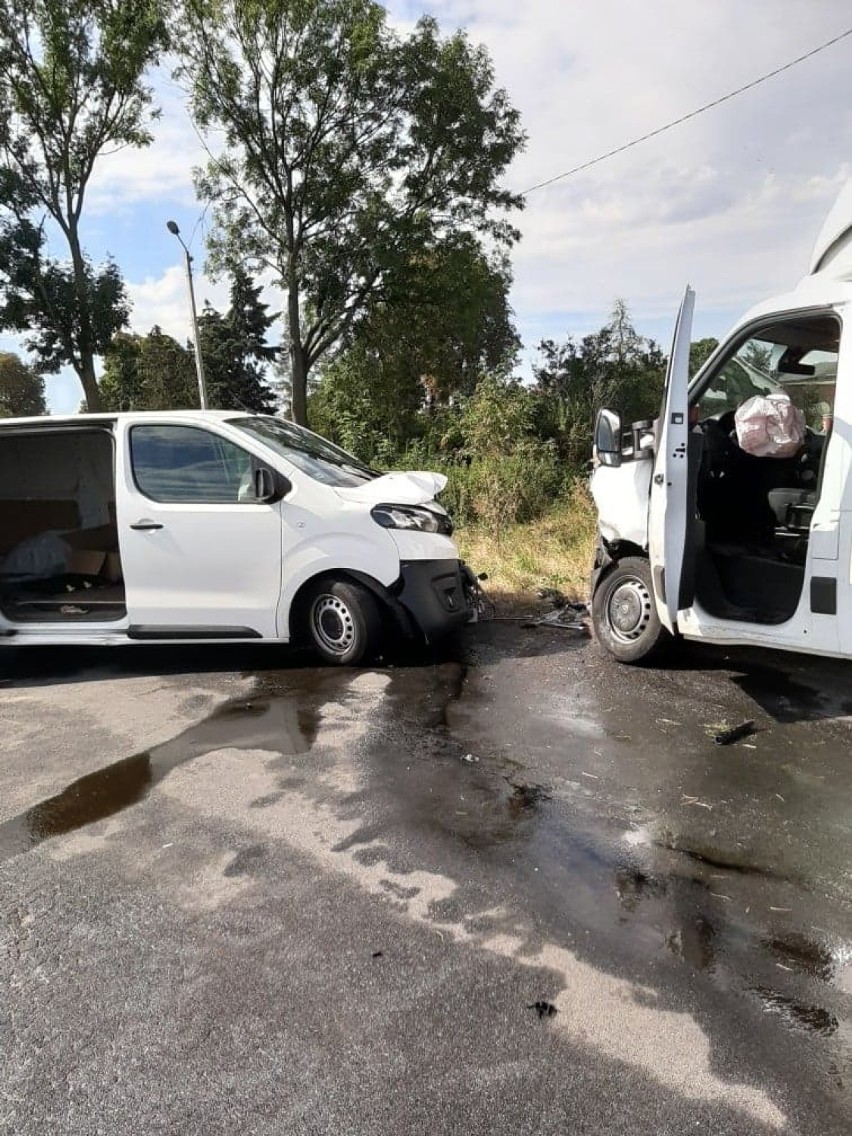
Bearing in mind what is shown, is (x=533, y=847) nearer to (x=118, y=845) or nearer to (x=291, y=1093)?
(x=291, y=1093)

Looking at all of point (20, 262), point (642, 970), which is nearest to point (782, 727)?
point (642, 970)

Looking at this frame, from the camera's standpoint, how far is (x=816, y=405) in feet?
16.2

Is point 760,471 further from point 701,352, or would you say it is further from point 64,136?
point 64,136

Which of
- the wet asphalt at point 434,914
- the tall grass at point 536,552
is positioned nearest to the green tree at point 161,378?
the tall grass at point 536,552

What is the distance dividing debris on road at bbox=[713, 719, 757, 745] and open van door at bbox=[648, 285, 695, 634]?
74 cm

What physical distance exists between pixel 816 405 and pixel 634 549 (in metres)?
1.45

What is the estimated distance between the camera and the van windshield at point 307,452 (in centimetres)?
569

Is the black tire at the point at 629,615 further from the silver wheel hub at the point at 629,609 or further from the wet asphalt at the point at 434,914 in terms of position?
the wet asphalt at the point at 434,914

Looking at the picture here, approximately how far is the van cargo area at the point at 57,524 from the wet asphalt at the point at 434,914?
207 cm

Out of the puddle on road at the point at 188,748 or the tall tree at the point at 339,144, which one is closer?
the puddle on road at the point at 188,748

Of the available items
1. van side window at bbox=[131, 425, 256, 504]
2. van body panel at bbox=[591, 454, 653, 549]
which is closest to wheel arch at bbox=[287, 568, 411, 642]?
van side window at bbox=[131, 425, 256, 504]

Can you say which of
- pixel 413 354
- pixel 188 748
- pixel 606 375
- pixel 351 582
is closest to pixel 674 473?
pixel 351 582

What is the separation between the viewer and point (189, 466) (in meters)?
5.67

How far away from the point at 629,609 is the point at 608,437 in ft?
3.97
